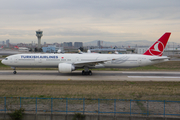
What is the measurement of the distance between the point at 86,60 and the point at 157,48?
1283 centimetres

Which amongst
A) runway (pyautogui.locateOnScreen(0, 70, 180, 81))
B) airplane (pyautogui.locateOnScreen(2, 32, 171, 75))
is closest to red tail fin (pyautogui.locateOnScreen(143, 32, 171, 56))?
airplane (pyautogui.locateOnScreen(2, 32, 171, 75))

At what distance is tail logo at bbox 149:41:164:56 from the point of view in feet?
103

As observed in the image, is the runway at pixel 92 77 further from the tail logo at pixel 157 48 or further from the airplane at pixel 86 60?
the tail logo at pixel 157 48

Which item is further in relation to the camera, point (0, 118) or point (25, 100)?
point (25, 100)

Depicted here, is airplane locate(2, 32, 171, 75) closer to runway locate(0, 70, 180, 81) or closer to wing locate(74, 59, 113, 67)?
wing locate(74, 59, 113, 67)

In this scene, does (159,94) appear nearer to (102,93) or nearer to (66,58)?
(102,93)

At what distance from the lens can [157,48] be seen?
31625mm

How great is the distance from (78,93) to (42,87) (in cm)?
489

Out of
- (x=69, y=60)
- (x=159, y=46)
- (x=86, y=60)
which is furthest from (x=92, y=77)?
(x=159, y=46)

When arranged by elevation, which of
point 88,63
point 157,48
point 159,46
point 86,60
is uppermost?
point 159,46

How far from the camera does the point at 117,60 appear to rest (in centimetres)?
3058

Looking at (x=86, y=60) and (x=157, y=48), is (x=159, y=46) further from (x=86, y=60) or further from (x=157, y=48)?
(x=86, y=60)

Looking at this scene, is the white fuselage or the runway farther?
the white fuselage

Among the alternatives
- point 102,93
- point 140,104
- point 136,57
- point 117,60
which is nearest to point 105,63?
point 117,60
